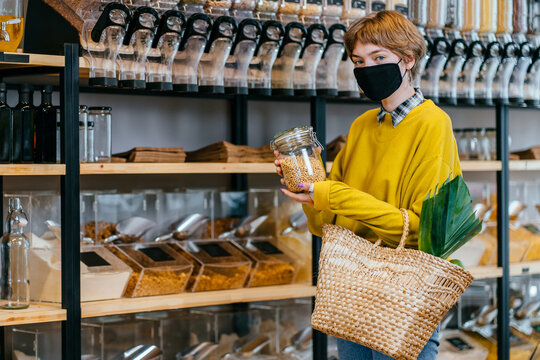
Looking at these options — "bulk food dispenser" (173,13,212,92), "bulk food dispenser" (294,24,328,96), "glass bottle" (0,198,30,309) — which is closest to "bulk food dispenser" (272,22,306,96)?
"bulk food dispenser" (294,24,328,96)

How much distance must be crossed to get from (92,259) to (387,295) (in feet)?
3.96

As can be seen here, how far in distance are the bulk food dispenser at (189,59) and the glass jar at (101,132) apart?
0.28 m

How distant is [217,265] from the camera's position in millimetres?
2881

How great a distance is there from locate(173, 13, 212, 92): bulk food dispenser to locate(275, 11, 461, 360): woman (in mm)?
641

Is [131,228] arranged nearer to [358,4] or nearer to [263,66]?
[263,66]

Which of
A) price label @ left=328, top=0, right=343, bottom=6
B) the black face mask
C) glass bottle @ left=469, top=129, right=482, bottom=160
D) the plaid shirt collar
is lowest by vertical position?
glass bottle @ left=469, top=129, right=482, bottom=160

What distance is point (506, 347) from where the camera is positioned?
3.46 metres

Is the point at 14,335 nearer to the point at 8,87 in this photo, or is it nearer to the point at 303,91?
the point at 8,87

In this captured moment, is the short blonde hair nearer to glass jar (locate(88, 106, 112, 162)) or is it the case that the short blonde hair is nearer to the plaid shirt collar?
the plaid shirt collar

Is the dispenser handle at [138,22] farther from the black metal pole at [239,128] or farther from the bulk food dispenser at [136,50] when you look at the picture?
the black metal pole at [239,128]

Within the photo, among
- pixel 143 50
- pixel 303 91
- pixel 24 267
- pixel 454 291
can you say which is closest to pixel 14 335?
pixel 24 267

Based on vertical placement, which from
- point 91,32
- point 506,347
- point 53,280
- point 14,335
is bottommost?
point 506,347

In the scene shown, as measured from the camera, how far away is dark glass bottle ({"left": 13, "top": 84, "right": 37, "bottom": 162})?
2.48m

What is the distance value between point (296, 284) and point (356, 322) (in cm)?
108
